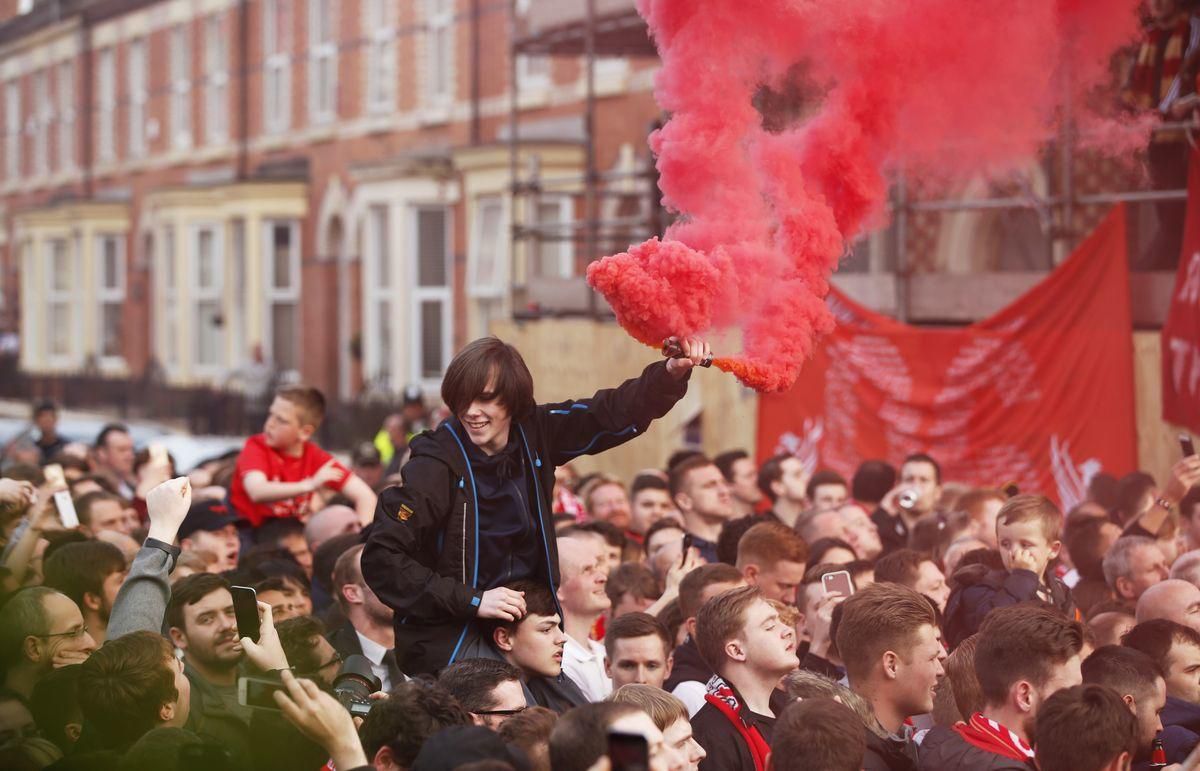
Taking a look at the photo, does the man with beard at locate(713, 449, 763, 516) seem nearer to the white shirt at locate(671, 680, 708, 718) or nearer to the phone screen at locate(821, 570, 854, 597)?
the phone screen at locate(821, 570, 854, 597)

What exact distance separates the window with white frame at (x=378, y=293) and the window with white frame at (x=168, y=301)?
6.76 metres

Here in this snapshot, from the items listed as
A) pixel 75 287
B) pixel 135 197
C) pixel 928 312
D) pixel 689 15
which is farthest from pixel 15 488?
pixel 75 287

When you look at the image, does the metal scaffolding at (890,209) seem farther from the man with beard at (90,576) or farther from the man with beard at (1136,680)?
the man with beard at (90,576)

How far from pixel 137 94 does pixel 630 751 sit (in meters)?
32.0

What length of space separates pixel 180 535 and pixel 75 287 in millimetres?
29319

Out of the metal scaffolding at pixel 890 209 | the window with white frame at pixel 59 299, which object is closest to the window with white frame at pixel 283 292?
the metal scaffolding at pixel 890 209

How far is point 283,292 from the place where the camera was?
28.2 m

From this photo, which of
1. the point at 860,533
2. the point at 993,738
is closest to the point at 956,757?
the point at 993,738

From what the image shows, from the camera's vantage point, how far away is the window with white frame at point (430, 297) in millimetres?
23984

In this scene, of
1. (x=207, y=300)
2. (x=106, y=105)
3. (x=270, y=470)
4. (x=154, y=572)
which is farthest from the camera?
(x=106, y=105)

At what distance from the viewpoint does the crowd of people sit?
14.0 feet

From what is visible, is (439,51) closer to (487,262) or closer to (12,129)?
(487,262)

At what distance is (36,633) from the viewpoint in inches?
205

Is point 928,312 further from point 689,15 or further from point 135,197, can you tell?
point 135,197
